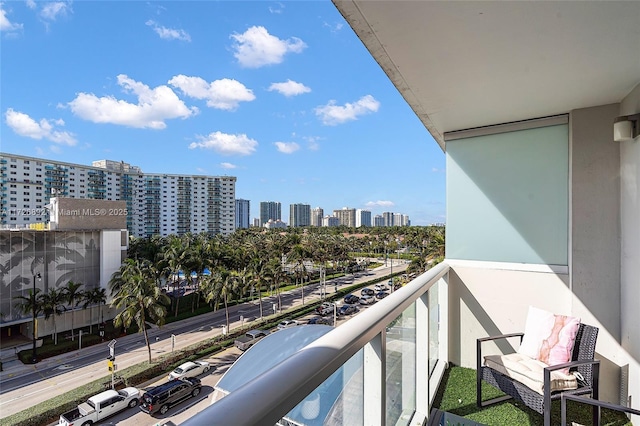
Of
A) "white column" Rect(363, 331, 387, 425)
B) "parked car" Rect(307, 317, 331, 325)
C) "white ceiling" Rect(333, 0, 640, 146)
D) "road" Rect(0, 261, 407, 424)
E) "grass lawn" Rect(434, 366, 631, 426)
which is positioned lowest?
"road" Rect(0, 261, 407, 424)

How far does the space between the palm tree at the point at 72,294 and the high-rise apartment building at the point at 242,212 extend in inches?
2630

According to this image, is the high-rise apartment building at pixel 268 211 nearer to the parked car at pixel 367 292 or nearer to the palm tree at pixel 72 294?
the parked car at pixel 367 292

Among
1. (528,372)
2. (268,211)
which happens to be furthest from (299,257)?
(268,211)

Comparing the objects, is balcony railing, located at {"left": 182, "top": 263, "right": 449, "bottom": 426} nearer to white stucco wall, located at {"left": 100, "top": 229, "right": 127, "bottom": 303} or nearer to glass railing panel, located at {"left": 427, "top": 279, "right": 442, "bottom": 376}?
glass railing panel, located at {"left": 427, "top": 279, "right": 442, "bottom": 376}

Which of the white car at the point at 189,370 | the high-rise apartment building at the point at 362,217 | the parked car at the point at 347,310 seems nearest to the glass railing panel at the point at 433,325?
the white car at the point at 189,370

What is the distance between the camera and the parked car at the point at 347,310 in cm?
2001

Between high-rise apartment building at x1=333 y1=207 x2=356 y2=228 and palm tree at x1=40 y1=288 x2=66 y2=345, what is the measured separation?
72699 mm

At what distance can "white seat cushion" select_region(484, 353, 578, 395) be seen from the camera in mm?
1965

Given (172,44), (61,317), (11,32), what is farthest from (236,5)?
(11,32)

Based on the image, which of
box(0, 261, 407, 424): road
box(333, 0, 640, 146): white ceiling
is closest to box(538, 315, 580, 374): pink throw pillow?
box(333, 0, 640, 146): white ceiling

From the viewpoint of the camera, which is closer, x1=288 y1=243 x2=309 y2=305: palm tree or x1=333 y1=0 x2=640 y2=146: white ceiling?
x1=333 y1=0 x2=640 y2=146: white ceiling

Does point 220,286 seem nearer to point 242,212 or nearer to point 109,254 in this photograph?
point 109,254

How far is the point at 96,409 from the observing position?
1052cm

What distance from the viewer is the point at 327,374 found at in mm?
674
